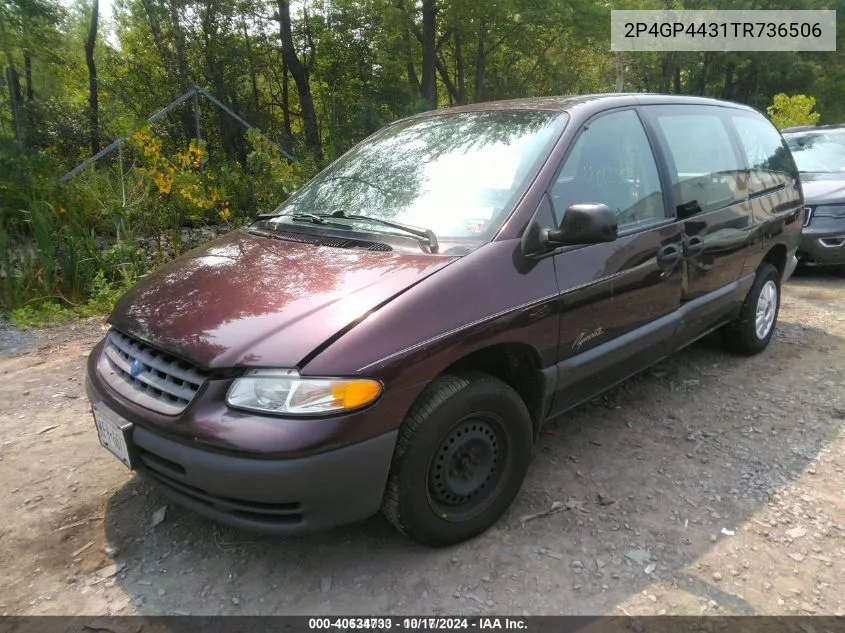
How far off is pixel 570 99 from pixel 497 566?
2.36m

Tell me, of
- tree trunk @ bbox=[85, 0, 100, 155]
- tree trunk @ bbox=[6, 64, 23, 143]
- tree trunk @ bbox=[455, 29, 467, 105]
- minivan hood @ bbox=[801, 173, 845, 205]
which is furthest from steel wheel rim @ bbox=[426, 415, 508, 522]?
tree trunk @ bbox=[455, 29, 467, 105]

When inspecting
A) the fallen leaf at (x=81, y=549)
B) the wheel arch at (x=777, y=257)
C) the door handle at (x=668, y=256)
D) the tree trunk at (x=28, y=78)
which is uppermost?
the tree trunk at (x=28, y=78)

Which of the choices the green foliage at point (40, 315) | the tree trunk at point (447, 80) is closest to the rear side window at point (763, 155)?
the green foliage at point (40, 315)

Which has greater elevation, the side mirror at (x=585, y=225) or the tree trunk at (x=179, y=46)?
the tree trunk at (x=179, y=46)

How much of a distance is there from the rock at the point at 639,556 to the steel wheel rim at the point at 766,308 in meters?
2.64

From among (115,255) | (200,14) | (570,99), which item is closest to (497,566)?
(570,99)

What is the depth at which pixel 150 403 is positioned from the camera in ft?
7.15

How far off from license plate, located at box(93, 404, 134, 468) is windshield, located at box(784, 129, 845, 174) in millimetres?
8002

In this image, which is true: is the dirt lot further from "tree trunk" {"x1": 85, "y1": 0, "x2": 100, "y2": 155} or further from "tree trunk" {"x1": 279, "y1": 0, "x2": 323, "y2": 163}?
"tree trunk" {"x1": 279, "y1": 0, "x2": 323, "y2": 163}

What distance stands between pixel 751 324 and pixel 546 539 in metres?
2.72

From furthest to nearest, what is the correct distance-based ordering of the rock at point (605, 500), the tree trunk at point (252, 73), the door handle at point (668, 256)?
1. the tree trunk at point (252, 73)
2. the door handle at point (668, 256)
3. the rock at point (605, 500)

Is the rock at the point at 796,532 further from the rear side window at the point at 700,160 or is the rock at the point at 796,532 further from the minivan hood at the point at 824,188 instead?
the minivan hood at the point at 824,188

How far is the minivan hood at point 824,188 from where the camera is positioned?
6.61 meters

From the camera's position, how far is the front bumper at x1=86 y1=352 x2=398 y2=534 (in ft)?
6.37
